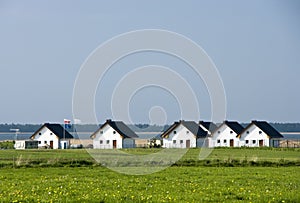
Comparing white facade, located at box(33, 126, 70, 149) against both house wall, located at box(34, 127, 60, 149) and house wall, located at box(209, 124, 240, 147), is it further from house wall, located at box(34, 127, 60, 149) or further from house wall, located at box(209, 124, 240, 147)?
house wall, located at box(209, 124, 240, 147)

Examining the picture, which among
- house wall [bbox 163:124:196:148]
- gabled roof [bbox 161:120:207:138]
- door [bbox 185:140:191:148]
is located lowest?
door [bbox 185:140:191:148]

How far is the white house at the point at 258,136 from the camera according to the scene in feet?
331

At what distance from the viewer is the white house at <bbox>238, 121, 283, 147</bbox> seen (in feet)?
331

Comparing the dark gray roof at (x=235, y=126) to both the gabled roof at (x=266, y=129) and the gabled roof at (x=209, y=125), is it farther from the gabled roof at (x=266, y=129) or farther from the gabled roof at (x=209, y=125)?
the gabled roof at (x=209, y=125)

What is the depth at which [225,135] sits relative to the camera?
10600cm

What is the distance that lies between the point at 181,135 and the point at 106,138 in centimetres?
1366

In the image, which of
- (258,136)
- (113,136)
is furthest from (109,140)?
(258,136)

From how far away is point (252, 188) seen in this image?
21.8m

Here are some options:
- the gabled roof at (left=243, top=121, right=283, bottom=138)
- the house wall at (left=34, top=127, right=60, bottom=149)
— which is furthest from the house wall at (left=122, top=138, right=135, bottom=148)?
the gabled roof at (left=243, top=121, right=283, bottom=138)

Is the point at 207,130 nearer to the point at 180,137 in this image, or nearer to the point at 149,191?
the point at 180,137

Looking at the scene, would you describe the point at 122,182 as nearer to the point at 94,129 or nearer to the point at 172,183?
the point at 172,183

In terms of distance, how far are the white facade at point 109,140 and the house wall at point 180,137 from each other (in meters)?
6.80

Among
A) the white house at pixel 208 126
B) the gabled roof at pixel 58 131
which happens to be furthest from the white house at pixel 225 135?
the gabled roof at pixel 58 131

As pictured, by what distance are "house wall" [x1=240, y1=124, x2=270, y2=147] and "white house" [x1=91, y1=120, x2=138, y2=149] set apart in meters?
19.8
